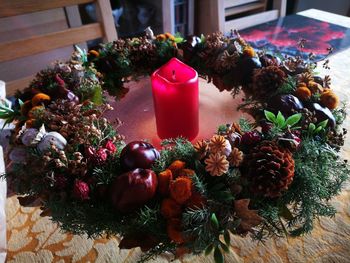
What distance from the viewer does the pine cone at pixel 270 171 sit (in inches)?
13.4

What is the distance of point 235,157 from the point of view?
1.20 feet

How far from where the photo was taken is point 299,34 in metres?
1.10

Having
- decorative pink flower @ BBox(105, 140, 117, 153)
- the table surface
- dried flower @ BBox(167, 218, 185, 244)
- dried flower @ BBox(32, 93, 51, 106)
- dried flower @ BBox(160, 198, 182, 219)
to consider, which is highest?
dried flower @ BBox(32, 93, 51, 106)

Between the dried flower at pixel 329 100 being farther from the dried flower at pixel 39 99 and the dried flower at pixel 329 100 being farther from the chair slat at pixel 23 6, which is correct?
the chair slat at pixel 23 6

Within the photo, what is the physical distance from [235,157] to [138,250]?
0.97 ft

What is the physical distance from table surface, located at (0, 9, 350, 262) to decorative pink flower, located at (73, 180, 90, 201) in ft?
0.71

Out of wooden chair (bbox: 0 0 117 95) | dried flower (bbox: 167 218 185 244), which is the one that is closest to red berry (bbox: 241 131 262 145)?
dried flower (bbox: 167 218 185 244)

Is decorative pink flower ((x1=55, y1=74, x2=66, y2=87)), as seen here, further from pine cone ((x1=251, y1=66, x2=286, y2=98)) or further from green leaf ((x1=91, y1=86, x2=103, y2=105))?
pine cone ((x1=251, y1=66, x2=286, y2=98))

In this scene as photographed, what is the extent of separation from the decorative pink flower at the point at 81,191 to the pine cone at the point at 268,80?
1.10ft

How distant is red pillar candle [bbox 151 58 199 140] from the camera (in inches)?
20.4

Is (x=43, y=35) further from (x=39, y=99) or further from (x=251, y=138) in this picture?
(x=251, y=138)

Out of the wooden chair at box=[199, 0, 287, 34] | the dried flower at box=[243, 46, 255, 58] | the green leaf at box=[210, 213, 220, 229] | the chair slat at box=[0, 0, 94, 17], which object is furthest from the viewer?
the wooden chair at box=[199, 0, 287, 34]

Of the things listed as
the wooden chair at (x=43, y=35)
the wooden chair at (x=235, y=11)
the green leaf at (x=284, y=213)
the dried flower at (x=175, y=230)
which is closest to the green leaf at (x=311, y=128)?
the green leaf at (x=284, y=213)

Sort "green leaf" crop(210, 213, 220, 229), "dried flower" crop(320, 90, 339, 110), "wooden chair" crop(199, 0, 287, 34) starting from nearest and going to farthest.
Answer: "green leaf" crop(210, 213, 220, 229)
"dried flower" crop(320, 90, 339, 110)
"wooden chair" crop(199, 0, 287, 34)
